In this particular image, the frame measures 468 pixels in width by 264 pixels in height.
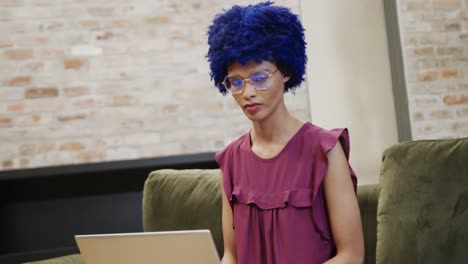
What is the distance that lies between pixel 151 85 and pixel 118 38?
0.98 feet

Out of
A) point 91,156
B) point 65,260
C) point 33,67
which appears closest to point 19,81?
point 33,67

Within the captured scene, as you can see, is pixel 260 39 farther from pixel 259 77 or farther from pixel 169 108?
pixel 169 108

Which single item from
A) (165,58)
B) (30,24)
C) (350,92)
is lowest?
(350,92)

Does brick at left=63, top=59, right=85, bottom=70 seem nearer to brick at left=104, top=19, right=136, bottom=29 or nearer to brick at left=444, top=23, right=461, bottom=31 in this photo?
brick at left=104, top=19, right=136, bottom=29

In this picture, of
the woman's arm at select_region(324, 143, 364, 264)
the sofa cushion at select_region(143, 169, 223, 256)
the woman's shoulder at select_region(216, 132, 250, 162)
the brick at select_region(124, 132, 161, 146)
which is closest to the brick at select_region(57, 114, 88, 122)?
the brick at select_region(124, 132, 161, 146)

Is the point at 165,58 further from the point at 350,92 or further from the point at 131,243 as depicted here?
the point at 131,243

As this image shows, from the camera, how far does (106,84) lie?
11.2 feet

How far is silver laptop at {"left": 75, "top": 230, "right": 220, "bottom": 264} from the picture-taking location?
4.38 ft

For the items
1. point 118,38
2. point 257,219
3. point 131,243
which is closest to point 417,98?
point 118,38

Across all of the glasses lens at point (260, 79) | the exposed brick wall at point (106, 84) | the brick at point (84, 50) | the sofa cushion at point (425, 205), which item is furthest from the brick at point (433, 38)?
the glasses lens at point (260, 79)

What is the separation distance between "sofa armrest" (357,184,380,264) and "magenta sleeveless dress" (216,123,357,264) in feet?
1.32

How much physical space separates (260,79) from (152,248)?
1.52 ft

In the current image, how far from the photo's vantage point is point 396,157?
1902mm

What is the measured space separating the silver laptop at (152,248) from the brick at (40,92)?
6.59 feet
